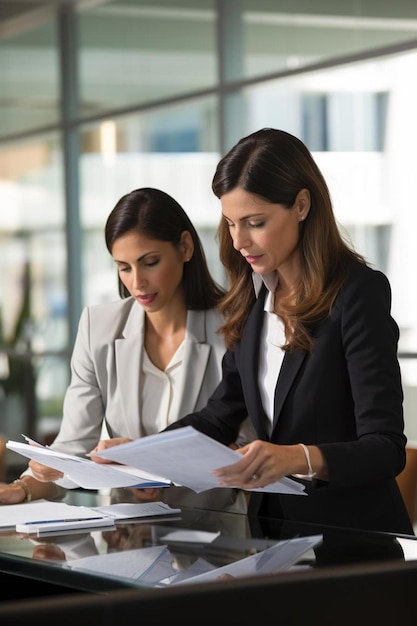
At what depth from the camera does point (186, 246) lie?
316cm

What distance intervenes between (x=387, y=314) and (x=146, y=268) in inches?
35.8

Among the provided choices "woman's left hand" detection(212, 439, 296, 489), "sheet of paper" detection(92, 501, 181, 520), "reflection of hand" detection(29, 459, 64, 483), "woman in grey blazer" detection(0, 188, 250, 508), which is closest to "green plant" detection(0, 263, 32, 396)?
"woman in grey blazer" detection(0, 188, 250, 508)

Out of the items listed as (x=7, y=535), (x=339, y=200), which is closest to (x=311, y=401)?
(x=7, y=535)

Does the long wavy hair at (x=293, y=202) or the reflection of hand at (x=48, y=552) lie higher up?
the long wavy hair at (x=293, y=202)

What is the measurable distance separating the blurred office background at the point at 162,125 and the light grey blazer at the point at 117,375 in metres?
2.86

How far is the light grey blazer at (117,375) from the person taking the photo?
307cm

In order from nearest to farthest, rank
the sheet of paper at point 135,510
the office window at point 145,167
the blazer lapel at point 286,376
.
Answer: the sheet of paper at point 135,510
the blazer lapel at point 286,376
the office window at point 145,167

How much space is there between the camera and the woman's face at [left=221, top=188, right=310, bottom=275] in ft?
7.95

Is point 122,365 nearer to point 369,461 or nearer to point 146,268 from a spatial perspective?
point 146,268

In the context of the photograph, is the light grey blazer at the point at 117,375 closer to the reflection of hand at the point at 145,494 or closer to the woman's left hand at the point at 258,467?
the reflection of hand at the point at 145,494

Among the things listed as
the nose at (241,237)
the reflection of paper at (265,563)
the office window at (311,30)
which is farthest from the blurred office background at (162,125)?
the reflection of paper at (265,563)

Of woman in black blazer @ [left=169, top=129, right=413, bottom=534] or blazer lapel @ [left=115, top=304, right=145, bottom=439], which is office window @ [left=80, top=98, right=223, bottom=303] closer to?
Result: blazer lapel @ [left=115, top=304, right=145, bottom=439]

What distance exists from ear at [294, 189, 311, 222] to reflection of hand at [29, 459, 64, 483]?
821 millimetres

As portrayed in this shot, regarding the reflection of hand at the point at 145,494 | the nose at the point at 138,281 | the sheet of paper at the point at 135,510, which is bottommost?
the reflection of hand at the point at 145,494
